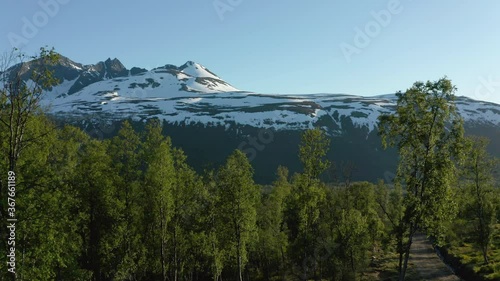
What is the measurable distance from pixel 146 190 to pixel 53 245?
2028 cm

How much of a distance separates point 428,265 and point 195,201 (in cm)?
5993

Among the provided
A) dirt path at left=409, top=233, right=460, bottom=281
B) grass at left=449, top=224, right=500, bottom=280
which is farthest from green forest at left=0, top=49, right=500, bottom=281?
dirt path at left=409, top=233, right=460, bottom=281

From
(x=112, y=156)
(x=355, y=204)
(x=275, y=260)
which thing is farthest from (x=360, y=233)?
(x=112, y=156)

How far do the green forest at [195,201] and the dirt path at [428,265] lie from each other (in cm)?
530

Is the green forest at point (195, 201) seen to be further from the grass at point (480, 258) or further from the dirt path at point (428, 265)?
the dirt path at point (428, 265)

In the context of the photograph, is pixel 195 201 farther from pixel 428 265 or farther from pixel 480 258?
pixel 480 258

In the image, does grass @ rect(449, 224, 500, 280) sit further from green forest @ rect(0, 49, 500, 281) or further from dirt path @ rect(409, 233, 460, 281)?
dirt path @ rect(409, 233, 460, 281)

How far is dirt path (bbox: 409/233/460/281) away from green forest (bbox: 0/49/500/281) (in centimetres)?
530

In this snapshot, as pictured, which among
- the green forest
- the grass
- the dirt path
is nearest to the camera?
the green forest

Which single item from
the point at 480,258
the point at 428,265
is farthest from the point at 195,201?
the point at 480,258

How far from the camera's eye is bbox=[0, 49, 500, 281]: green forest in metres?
24.2

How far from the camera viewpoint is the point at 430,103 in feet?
91.4

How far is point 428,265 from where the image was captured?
3174 inches

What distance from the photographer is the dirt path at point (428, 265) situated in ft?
230
